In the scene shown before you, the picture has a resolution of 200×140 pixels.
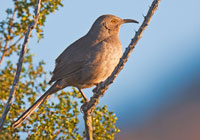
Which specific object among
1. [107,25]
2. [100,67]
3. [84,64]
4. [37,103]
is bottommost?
[37,103]

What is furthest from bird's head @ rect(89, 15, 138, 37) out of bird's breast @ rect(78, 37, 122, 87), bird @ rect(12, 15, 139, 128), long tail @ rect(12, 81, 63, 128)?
long tail @ rect(12, 81, 63, 128)

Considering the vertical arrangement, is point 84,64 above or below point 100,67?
Answer: above

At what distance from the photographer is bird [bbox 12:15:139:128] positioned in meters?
5.83

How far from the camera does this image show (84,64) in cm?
588

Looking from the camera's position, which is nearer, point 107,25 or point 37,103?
point 37,103

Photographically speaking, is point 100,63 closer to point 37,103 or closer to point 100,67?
point 100,67

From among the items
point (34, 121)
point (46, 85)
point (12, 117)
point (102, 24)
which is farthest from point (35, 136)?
point (102, 24)

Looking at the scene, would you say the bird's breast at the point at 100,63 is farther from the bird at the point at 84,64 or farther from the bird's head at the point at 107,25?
the bird's head at the point at 107,25

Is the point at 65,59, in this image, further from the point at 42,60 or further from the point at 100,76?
the point at 42,60

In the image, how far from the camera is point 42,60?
7215 millimetres

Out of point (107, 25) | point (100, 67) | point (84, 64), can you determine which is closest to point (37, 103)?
point (84, 64)

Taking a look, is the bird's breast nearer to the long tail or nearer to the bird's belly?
the bird's belly

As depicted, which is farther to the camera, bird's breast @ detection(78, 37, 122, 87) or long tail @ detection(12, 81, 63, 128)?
bird's breast @ detection(78, 37, 122, 87)

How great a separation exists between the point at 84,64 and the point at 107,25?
120cm
